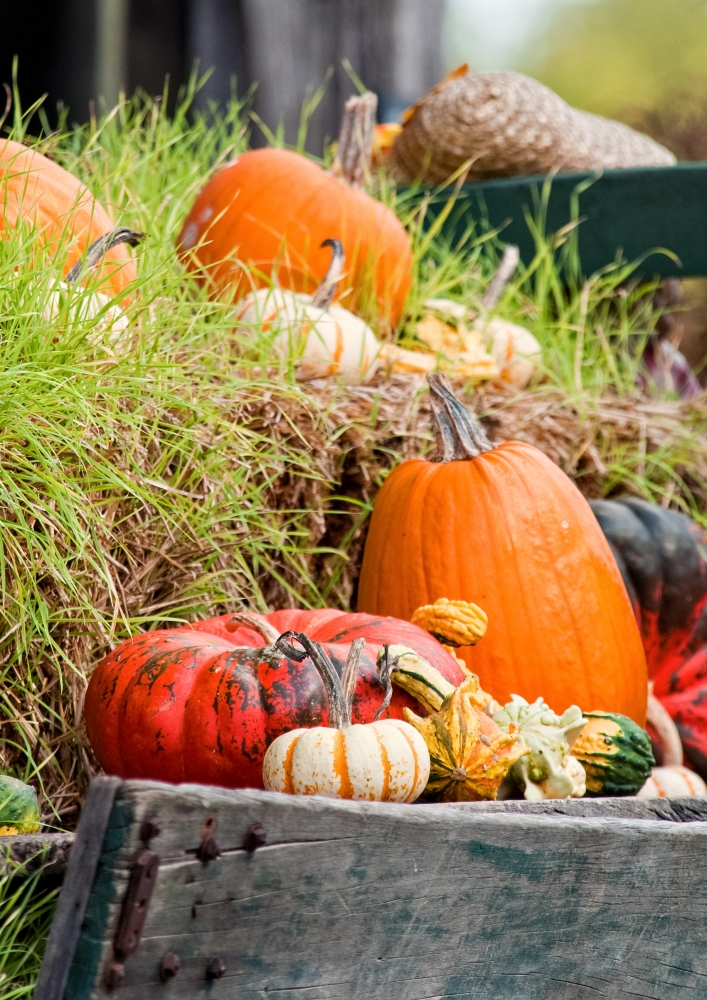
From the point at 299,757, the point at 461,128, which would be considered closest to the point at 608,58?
the point at 461,128

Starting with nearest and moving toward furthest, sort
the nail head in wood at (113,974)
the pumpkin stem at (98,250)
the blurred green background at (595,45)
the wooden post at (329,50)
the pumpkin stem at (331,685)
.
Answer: the nail head in wood at (113,974) < the pumpkin stem at (331,685) < the pumpkin stem at (98,250) < the wooden post at (329,50) < the blurred green background at (595,45)

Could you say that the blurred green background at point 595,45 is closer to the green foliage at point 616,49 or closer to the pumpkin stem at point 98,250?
the green foliage at point 616,49

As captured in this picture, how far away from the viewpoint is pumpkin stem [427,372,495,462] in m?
1.90

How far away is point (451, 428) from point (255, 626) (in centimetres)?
66

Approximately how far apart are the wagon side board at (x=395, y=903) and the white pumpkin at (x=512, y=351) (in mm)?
1528

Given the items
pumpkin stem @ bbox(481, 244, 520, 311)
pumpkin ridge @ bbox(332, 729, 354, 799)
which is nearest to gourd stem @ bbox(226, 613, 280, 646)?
pumpkin ridge @ bbox(332, 729, 354, 799)

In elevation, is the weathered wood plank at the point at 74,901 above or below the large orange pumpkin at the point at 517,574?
above

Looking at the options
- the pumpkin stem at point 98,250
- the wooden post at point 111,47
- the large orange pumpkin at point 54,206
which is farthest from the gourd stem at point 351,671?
the wooden post at point 111,47

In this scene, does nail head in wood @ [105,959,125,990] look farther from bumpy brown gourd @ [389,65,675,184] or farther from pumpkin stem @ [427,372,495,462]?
bumpy brown gourd @ [389,65,675,184]

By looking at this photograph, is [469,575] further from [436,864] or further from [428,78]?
[428,78]

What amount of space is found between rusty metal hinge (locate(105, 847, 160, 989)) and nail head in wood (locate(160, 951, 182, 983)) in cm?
4

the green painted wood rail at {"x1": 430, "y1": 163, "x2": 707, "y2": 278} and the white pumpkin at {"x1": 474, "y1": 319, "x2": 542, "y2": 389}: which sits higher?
the green painted wood rail at {"x1": 430, "y1": 163, "x2": 707, "y2": 278}

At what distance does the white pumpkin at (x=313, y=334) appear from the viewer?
2.06 m

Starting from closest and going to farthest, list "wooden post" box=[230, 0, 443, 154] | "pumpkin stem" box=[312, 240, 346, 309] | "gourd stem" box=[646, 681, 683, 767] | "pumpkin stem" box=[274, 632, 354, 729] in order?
"pumpkin stem" box=[274, 632, 354, 729], "gourd stem" box=[646, 681, 683, 767], "pumpkin stem" box=[312, 240, 346, 309], "wooden post" box=[230, 0, 443, 154]
